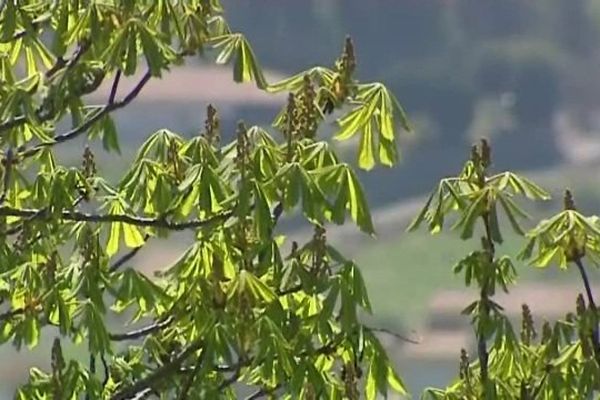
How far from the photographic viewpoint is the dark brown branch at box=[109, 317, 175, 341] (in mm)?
2388

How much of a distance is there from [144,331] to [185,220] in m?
0.23

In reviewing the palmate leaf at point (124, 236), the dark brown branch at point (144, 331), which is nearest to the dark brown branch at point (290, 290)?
the dark brown branch at point (144, 331)

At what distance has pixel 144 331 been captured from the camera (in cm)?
246

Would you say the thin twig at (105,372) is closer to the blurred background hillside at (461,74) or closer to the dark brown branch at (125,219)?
the dark brown branch at (125,219)

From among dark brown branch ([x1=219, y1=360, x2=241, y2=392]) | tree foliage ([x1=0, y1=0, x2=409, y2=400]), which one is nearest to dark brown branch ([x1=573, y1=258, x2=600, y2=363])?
tree foliage ([x1=0, y1=0, x2=409, y2=400])

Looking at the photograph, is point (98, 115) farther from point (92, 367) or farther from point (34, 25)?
point (92, 367)

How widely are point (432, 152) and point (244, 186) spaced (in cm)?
1501

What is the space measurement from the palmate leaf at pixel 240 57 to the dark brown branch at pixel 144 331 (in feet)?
1.24

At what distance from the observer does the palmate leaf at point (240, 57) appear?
92.4 inches

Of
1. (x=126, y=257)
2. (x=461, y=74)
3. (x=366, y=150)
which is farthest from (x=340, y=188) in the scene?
(x=461, y=74)

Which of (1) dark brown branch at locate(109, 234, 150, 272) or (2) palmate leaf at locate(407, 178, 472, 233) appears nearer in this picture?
(2) palmate leaf at locate(407, 178, 472, 233)

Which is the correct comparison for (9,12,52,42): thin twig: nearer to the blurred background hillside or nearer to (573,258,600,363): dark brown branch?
(573,258,600,363): dark brown branch

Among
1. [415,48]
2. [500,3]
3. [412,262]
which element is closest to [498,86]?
[415,48]

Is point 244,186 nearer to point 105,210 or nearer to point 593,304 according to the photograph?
point 105,210
